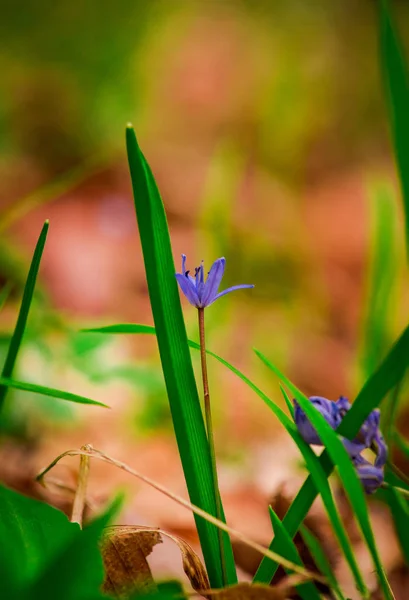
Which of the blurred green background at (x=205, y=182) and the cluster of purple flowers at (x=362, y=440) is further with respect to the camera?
the blurred green background at (x=205, y=182)

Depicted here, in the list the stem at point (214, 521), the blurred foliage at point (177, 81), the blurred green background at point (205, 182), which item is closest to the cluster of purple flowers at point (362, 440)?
the stem at point (214, 521)

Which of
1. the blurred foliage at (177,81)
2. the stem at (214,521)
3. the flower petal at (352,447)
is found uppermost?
the blurred foliage at (177,81)

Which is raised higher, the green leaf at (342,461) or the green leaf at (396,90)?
the green leaf at (396,90)

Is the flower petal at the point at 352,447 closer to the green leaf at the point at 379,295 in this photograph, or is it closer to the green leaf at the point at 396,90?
the green leaf at the point at 396,90

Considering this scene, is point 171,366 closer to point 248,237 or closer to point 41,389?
point 41,389

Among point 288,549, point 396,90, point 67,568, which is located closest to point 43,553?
point 67,568

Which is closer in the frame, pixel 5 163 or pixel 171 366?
pixel 171 366

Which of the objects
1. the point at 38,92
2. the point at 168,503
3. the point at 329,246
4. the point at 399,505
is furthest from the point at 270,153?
the point at 399,505
